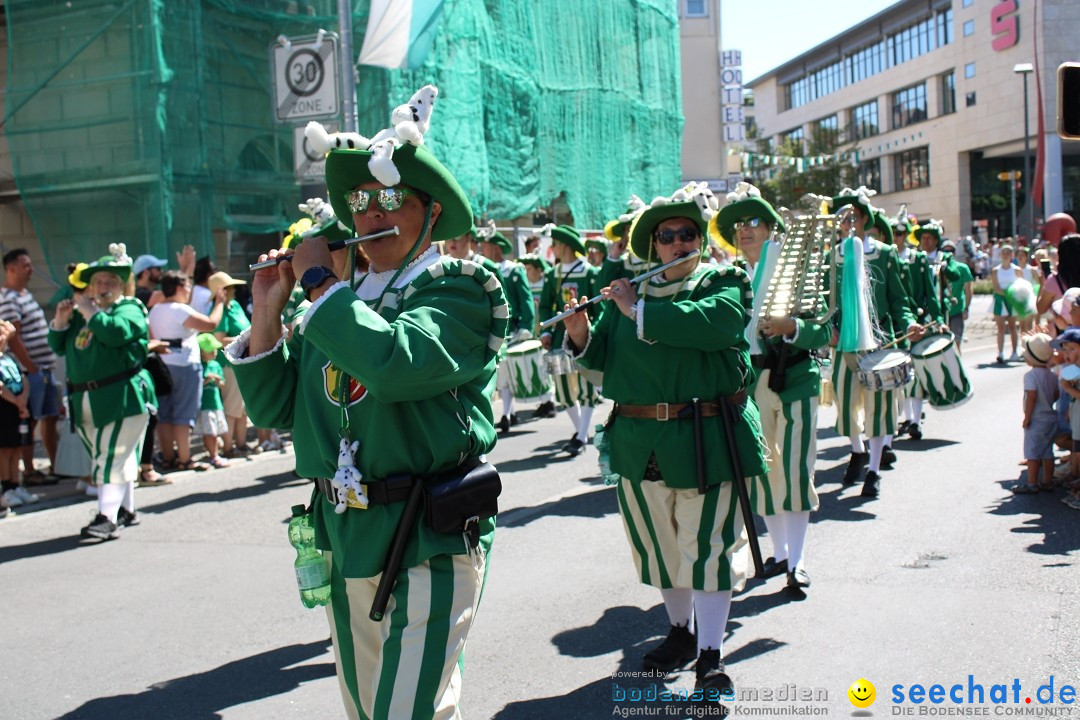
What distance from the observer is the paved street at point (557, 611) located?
4.68 m

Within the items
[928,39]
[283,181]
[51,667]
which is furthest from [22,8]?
[928,39]

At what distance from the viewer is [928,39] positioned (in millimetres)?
58281

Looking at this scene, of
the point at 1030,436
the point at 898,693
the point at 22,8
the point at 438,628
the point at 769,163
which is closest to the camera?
the point at 438,628

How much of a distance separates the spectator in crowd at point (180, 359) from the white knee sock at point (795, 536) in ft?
19.4

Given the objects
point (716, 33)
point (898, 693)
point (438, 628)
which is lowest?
point (898, 693)

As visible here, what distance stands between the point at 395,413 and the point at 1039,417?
21.0 ft

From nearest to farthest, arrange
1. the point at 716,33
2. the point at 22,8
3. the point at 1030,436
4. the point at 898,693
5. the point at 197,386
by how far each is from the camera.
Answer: the point at 898,693
the point at 1030,436
the point at 197,386
the point at 22,8
the point at 716,33

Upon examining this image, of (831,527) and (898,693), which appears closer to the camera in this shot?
(898,693)

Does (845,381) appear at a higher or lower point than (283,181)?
lower

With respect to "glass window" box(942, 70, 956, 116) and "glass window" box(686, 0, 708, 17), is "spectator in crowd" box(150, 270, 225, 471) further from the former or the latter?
"glass window" box(942, 70, 956, 116)

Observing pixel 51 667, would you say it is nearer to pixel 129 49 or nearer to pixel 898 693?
pixel 898 693

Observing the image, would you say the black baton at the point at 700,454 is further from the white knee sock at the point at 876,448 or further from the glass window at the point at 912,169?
the glass window at the point at 912,169

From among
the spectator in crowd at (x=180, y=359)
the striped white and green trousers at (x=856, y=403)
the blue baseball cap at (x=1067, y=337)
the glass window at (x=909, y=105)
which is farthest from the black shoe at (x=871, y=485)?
the glass window at (x=909, y=105)

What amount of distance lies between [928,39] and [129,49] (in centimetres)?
5326
